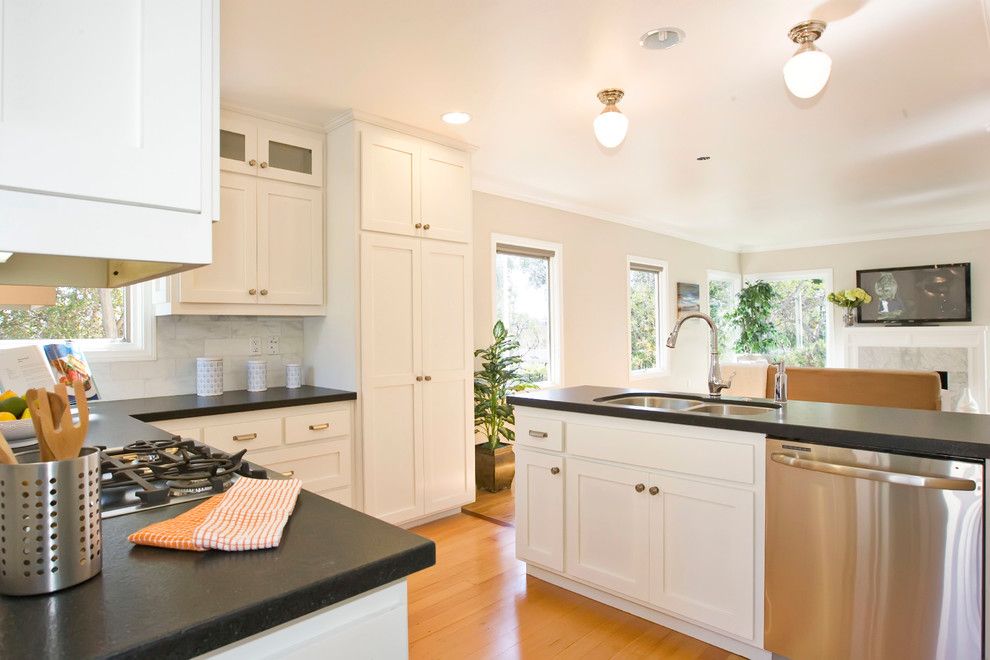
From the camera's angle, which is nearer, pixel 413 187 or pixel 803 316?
pixel 413 187

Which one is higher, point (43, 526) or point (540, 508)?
point (43, 526)

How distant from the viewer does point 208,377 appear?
2969 millimetres

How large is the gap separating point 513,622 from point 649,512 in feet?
2.38

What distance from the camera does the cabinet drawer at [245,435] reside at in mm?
2609

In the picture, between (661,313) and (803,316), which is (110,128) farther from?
(803,316)

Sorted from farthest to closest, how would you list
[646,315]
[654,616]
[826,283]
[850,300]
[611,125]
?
[826,283]
[850,300]
[646,315]
[611,125]
[654,616]

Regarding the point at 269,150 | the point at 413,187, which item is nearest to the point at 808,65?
the point at 413,187

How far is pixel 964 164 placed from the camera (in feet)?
Answer: 14.2

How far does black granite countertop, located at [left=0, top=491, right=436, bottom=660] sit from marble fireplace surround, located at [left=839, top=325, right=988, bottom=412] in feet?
23.1

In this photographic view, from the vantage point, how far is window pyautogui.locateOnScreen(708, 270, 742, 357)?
25.5 feet

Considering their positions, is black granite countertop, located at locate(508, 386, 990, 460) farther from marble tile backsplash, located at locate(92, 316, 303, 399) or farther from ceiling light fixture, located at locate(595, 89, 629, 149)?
marble tile backsplash, located at locate(92, 316, 303, 399)

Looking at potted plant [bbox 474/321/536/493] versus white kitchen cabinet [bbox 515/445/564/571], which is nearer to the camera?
white kitchen cabinet [bbox 515/445/564/571]

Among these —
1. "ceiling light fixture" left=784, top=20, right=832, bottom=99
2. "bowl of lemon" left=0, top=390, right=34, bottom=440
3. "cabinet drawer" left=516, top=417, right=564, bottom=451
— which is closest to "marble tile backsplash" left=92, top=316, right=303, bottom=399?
"bowl of lemon" left=0, top=390, right=34, bottom=440

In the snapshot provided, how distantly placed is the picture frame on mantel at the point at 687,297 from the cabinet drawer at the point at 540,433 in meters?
4.71
